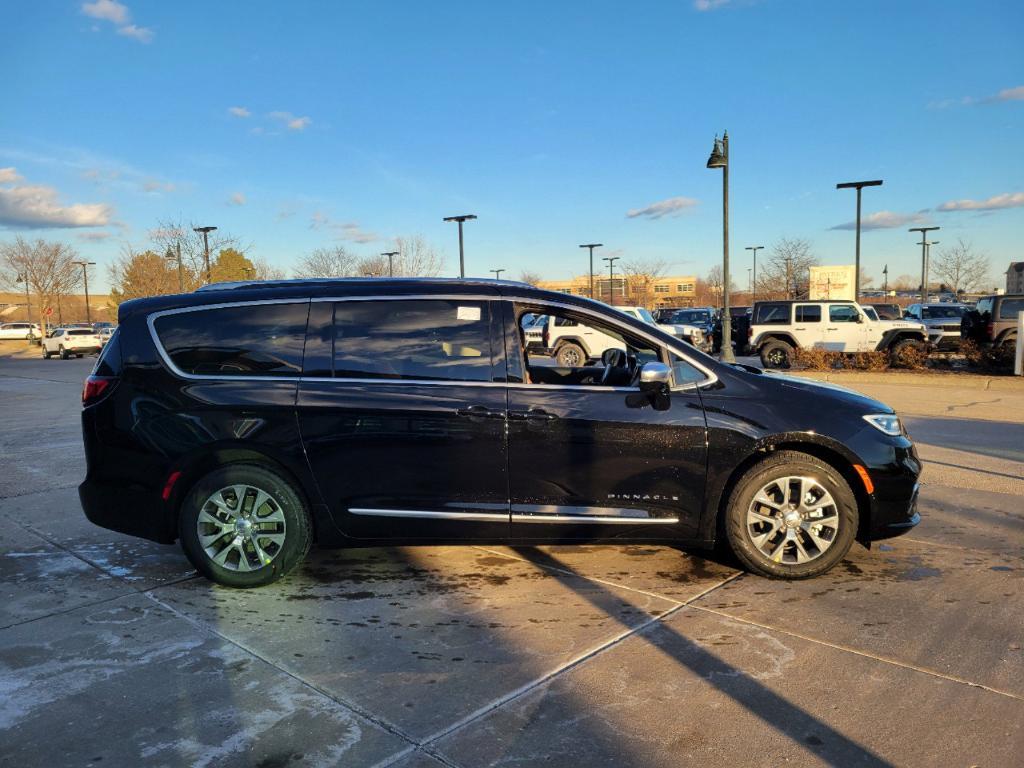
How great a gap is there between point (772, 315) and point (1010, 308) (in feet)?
17.5

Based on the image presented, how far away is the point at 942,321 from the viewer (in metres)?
26.2

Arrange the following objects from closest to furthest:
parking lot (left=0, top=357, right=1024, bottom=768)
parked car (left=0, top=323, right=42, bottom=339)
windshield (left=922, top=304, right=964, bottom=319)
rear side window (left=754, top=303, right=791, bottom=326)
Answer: parking lot (left=0, top=357, right=1024, bottom=768)
rear side window (left=754, top=303, right=791, bottom=326)
windshield (left=922, top=304, right=964, bottom=319)
parked car (left=0, top=323, right=42, bottom=339)

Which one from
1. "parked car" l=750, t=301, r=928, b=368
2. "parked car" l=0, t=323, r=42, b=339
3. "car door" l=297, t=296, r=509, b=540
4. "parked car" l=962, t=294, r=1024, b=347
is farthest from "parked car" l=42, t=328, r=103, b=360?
"car door" l=297, t=296, r=509, b=540

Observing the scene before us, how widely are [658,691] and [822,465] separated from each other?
189cm

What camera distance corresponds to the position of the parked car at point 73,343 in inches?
1377

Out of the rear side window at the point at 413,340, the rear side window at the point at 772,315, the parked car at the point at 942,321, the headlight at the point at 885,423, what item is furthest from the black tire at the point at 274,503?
the parked car at the point at 942,321

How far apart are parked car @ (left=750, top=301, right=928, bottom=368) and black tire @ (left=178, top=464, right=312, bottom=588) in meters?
17.6

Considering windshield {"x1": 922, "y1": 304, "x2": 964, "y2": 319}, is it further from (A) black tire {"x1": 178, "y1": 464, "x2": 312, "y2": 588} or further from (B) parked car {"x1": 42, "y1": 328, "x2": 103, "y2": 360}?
(B) parked car {"x1": 42, "y1": 328, "x2": 103, "y2": 360}

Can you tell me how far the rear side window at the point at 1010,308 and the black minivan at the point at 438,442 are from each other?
1597 cm

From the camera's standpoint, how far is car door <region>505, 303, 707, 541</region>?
4262mm

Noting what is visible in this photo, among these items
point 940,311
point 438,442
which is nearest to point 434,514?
point 438,442

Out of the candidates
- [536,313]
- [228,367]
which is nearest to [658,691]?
[536,313]

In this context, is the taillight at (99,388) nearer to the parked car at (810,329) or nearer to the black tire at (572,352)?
the black tire at (572,352)

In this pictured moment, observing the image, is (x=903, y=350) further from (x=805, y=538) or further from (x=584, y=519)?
(x=584, y=519)
